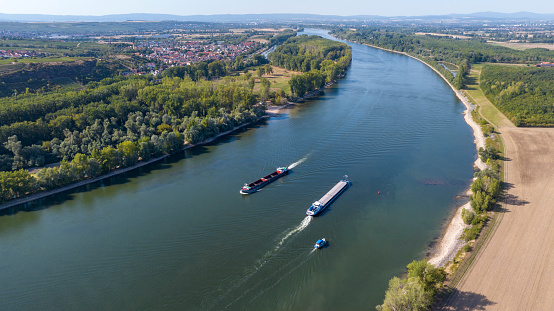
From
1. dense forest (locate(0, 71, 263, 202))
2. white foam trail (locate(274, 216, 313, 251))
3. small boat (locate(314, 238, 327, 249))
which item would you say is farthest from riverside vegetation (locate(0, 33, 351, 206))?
small boat (locate(314, 238, 327, 249))

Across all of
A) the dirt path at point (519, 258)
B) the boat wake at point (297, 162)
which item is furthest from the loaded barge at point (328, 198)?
the dirt path at point (519, 258)

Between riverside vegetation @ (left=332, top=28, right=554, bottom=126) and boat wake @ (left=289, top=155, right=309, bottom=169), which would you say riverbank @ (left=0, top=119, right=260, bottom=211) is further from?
riverside vegetation @ (left=332, top=28, right=554, bottom=126)

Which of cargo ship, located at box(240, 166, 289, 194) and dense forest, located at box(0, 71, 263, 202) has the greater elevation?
dense forest, located at box(0, 71, 263, 202)

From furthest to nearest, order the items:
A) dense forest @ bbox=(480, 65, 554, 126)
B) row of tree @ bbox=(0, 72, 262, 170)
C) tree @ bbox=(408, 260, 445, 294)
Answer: dense forest @ bbox=(480, 65, 554, 126)
row of tree @ bbox=(0, 72, 262, 170)
tree @ bbox=(408, 260, 445, 294)

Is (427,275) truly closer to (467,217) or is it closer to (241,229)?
(467,217)

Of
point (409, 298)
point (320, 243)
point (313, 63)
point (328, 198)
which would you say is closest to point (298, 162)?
point (328, 198)

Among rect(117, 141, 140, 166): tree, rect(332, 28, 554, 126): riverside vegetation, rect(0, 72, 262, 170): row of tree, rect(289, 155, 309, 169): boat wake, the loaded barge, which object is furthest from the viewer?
rect(332, 28, 554, 126): riverside vegetation

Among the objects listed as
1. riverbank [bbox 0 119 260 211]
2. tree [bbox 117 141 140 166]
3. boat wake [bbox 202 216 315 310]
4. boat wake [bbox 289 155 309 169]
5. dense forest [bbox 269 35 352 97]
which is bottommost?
boat wake [bbox 202 216 315 310]
